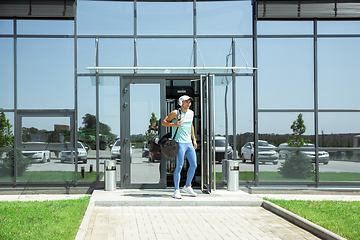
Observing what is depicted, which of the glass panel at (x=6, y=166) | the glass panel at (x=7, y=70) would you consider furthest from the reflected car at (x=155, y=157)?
the glass panel at (x=7, y=70)

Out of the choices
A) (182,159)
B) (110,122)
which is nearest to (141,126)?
(110,122)

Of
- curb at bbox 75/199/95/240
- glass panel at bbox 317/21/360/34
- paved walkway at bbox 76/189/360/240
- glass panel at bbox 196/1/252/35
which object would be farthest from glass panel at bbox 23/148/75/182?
glass panel at bbox 317/21/360/34

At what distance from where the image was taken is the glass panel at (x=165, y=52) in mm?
9781

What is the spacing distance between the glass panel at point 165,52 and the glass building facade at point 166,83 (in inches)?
0.9

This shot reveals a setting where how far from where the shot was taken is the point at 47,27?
9711 millimetres

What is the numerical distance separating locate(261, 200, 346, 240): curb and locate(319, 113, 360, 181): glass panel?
289cm

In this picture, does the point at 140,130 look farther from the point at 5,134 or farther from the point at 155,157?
the point at 5,134

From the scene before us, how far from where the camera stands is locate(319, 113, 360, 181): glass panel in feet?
32.4

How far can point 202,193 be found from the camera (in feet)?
28.7

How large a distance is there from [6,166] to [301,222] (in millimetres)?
6467

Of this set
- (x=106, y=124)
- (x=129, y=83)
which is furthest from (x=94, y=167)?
(x=129, y=83)

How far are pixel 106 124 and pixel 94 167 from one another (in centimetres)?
98

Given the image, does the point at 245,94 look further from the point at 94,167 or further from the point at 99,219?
the point at 99,219

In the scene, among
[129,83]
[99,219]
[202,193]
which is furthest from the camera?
[129,83]
